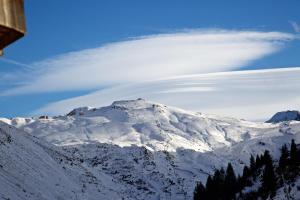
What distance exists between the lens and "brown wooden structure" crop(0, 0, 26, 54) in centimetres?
399

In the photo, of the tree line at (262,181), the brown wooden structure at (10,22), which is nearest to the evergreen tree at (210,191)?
the tree line at (262,181)

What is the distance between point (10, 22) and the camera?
4.04 m

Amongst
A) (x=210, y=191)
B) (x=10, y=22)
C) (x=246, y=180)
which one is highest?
(x=10, y=22)

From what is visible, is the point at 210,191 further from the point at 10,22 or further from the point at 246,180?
the point at 10,22

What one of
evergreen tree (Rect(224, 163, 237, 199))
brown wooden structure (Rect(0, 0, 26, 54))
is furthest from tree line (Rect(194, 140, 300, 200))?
brown wooden structure (Rect(0, 0, 26, 54))

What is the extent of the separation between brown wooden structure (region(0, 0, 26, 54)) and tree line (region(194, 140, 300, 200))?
188 ft

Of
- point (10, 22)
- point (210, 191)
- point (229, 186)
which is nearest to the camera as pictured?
point (10, 22)

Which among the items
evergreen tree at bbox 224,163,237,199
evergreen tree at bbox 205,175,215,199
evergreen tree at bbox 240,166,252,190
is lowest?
evergreen tree at bbox 205,175,215,199

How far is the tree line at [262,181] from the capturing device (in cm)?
7750

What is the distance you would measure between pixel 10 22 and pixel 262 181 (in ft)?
279

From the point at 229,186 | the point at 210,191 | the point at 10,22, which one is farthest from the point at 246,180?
the point at 10,22

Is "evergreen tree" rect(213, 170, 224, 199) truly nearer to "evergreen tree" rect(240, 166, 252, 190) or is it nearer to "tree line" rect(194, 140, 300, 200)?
"tree line" rect(194, 140, 300, 200)

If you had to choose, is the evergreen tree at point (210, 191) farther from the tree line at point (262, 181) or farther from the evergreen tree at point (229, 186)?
the evergreen tree at point (229, 186)

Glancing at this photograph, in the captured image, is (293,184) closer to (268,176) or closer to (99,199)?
(268,176)
